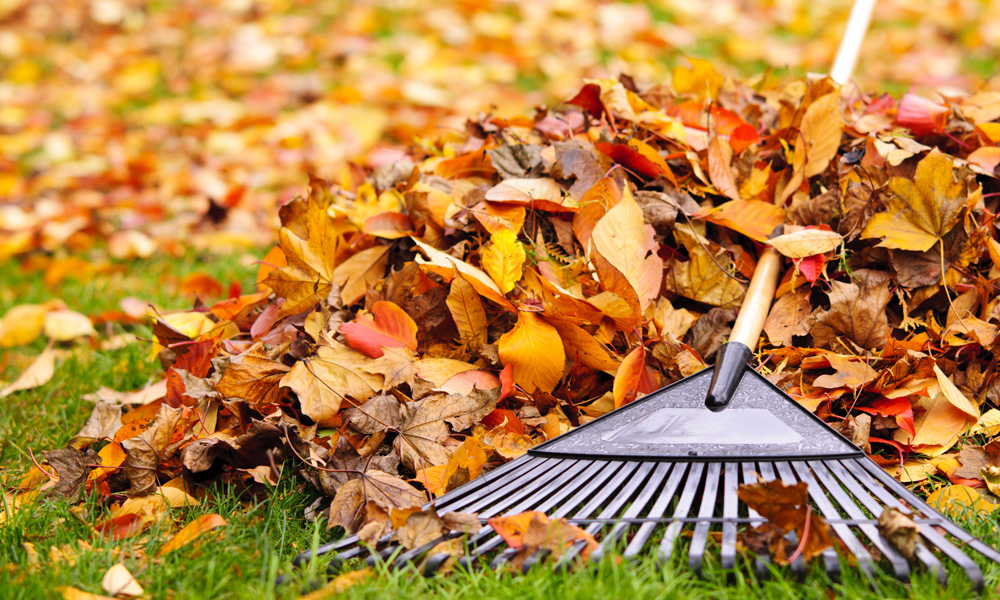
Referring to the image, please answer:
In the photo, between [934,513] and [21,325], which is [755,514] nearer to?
[934,513]

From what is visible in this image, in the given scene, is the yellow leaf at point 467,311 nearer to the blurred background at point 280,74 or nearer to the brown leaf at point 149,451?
the brown leaf at point 149,451

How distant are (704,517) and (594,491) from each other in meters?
0.18

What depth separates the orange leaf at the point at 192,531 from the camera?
115 centimetres

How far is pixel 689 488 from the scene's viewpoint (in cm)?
114

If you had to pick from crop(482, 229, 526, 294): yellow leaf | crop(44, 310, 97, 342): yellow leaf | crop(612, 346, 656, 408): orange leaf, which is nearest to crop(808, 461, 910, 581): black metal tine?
crop(612, 346, 656, 408): orange leaf

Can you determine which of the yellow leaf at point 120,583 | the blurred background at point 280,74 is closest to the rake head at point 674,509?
the yellow leaf at point 120,583

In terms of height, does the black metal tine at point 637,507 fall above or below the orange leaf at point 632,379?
below

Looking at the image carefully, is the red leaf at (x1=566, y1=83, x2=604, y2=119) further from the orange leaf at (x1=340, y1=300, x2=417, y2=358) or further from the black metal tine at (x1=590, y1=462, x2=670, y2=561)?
the black metal tine at (x1=590, y1=462, x2=670, y2=561)

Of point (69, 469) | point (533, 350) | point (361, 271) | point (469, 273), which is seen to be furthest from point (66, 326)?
point (533, 350)

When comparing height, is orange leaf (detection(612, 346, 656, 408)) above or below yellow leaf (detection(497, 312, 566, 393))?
below

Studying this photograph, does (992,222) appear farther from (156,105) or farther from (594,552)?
(156,105)

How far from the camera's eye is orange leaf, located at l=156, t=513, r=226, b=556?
115 cm

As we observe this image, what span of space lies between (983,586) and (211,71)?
4.24 m

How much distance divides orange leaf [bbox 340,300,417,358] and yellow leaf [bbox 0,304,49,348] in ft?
3.97
